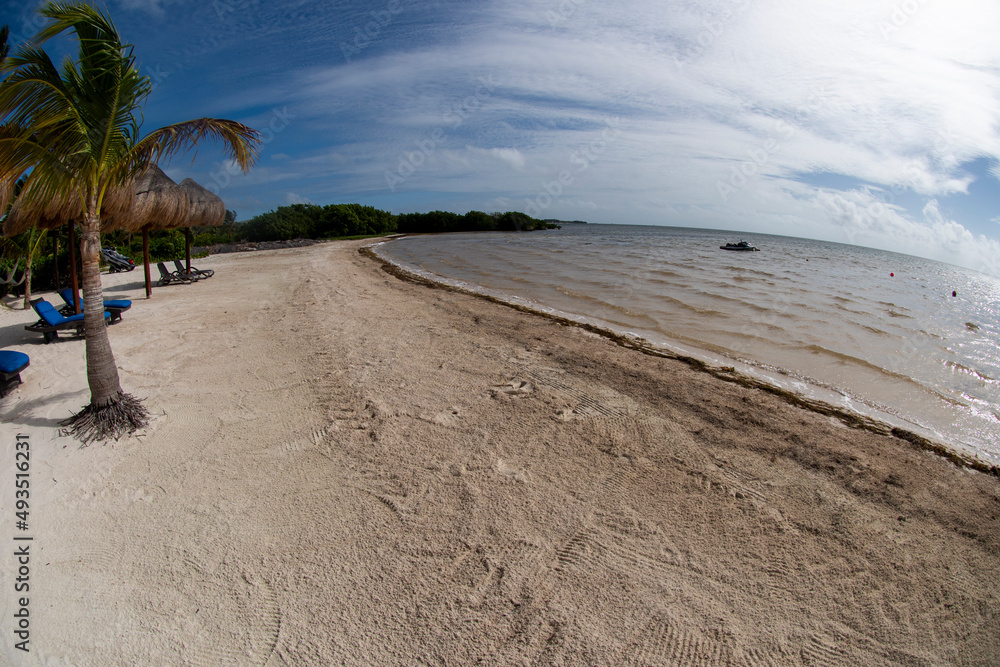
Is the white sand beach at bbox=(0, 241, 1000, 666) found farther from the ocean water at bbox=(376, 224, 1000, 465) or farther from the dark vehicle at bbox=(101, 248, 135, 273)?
the dark vehicle at bbox=(101, 248, 135, 273)

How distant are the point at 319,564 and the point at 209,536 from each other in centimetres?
90

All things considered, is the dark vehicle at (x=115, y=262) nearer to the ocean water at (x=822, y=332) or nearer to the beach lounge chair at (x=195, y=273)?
the beach lounge chair at (x=195, y=273)

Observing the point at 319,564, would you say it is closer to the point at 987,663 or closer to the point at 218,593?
the point at 218,593

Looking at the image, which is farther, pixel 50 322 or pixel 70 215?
pixel 70 215

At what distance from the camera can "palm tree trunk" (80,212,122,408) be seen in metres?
3.99

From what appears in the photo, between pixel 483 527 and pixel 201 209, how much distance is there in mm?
15190

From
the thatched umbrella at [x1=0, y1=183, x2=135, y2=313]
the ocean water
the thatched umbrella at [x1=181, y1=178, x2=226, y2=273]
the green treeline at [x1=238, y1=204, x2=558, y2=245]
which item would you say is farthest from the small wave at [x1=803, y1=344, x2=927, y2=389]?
the green treeline at [x1=238, y1=204, x2=558, y2=245]

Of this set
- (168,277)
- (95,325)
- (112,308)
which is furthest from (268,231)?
(95,325)

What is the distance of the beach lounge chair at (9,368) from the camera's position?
503cm

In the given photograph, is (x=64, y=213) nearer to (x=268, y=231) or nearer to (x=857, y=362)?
(x=857, y=362)

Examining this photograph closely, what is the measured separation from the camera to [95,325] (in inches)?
166

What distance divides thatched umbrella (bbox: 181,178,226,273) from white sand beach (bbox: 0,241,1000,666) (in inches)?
366

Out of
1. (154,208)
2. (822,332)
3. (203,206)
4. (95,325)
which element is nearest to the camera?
(95,325)

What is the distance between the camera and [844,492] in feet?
12.4
